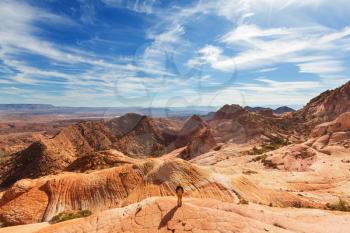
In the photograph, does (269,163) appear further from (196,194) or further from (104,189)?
(104,189)

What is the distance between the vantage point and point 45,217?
79.0ft

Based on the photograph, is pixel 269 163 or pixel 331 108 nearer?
pixel 269 163

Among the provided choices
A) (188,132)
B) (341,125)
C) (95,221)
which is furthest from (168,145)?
(95,221)

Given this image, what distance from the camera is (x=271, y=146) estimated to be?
213 ft

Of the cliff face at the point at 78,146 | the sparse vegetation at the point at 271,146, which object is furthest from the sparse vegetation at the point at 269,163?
the cliff face at the point at 78,146

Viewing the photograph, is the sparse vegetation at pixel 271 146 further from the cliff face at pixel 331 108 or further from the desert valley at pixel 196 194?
the cliff face at pixel 331 108

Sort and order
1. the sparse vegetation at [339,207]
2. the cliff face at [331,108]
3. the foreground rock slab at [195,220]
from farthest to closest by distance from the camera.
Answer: the cliff face at [331,108]
the sparse vegetation at [339,207]
the foreground rock slab at [195,220]

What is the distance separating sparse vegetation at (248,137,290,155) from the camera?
6069 centimetres

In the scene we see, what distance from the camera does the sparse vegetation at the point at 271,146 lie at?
60688 millimetres

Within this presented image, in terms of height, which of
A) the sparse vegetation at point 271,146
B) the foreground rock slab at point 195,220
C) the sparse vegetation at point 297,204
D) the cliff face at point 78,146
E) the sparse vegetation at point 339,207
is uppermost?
the foreground rock slab at point 195,220

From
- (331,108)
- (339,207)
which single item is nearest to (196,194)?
(339,207)

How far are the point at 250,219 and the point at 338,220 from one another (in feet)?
19.3

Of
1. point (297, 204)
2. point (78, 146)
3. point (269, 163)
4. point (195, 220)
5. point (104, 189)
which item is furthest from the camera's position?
point (78, 146)

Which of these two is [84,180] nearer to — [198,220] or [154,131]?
[198,220]
